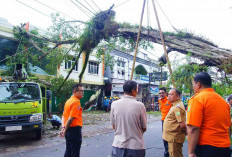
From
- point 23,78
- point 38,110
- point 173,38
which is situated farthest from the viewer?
point 23,78

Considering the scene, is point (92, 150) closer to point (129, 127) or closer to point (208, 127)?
point (129, 127)

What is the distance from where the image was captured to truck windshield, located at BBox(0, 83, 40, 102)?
673cm

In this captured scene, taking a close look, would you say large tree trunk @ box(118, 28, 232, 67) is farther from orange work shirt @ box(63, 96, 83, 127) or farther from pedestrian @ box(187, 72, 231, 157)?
orange work shirt @ box(63, 96, 83, 127)

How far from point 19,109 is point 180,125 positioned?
17.4ft

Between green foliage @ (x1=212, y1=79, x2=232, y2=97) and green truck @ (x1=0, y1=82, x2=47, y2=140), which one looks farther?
green truck @ (x1=0, y1=82, x2=47, y2=140)

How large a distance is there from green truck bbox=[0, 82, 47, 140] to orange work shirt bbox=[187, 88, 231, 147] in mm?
5819

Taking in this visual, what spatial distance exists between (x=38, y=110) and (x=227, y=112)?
20.0 feet

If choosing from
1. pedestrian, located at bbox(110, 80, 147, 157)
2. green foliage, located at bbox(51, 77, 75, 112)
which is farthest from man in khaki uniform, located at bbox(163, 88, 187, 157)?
green foliage, located at bbox(51, 77, 75, 112)

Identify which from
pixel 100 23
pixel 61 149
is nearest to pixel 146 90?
pixel 100 23

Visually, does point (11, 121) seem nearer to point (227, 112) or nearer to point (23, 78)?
point (23, 78)

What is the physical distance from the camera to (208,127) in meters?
2.23

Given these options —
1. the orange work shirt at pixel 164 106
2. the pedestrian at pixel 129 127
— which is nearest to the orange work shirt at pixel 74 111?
the pedestrian at pixel 129 127

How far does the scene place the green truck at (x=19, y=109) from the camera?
6262 millimetres

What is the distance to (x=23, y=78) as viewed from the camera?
7910 mm
